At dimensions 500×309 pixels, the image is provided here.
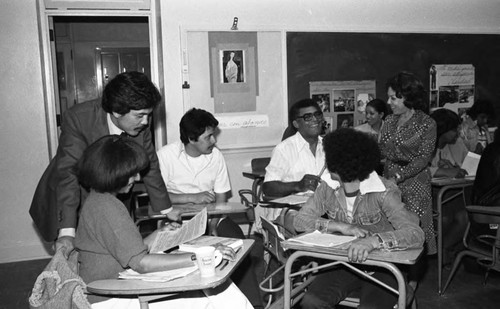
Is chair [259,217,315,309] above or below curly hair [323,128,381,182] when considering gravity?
below

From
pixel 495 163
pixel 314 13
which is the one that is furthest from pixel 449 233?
pixel 314 13

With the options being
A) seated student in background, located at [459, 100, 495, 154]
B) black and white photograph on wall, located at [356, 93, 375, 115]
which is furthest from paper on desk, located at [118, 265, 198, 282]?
seated student in background, located at [459, 100, 495, 154]

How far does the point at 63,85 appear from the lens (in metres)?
6.98

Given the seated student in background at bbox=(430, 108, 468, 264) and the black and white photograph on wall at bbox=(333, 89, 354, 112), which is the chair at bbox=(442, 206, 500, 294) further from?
the black and white photograph on wall at bbox=(333, 89, 354, 112)

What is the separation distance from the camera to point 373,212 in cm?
226

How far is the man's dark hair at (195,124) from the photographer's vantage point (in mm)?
3160

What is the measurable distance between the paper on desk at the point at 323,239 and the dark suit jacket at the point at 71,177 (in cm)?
98

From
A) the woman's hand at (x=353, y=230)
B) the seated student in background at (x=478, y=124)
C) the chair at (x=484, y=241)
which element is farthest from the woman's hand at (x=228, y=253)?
the seated student in background at (x=478, y=124)

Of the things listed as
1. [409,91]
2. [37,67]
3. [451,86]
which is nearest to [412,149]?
[409,91]

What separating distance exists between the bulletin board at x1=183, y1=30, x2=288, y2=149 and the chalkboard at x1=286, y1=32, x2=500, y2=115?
0.19 meters

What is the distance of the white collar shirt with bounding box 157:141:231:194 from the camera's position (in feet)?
10.8

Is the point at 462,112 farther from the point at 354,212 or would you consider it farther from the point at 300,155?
the point at 354,212

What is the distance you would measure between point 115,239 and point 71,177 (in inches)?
28.9

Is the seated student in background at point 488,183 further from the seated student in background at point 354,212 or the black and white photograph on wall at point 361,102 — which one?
the black and white photograph on wall at point 361,102
